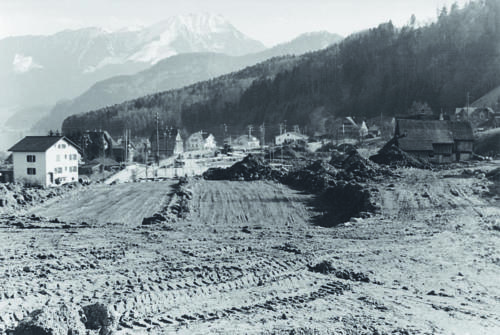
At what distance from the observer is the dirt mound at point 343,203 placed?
22.3 metres

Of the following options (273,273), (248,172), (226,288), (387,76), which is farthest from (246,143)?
(226,288)

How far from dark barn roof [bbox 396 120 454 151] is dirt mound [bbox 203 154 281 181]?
37.9 feet

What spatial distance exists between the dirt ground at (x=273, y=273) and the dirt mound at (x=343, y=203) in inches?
32.9

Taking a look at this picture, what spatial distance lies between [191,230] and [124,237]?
2.51 metres

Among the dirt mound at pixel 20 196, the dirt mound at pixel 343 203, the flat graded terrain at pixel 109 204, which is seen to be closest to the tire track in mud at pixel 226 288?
the dirt mound at pixel 343 203

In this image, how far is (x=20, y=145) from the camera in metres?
37.2

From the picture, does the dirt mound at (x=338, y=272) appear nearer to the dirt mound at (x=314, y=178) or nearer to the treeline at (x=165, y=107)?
the dirt mound at (x=314, y=178)

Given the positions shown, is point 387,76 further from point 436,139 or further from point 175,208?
point 175,208

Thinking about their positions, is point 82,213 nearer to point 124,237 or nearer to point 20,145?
point 124,237

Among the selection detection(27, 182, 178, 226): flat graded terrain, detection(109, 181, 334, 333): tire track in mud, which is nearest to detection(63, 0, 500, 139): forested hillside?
detection(27, 182, 178, 226): flat graded terrain

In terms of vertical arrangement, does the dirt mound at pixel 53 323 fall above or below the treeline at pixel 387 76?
below

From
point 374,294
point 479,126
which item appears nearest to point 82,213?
point 374,294

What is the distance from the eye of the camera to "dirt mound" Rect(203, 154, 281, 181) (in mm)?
36062

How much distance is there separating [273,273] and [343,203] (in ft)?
42.2
